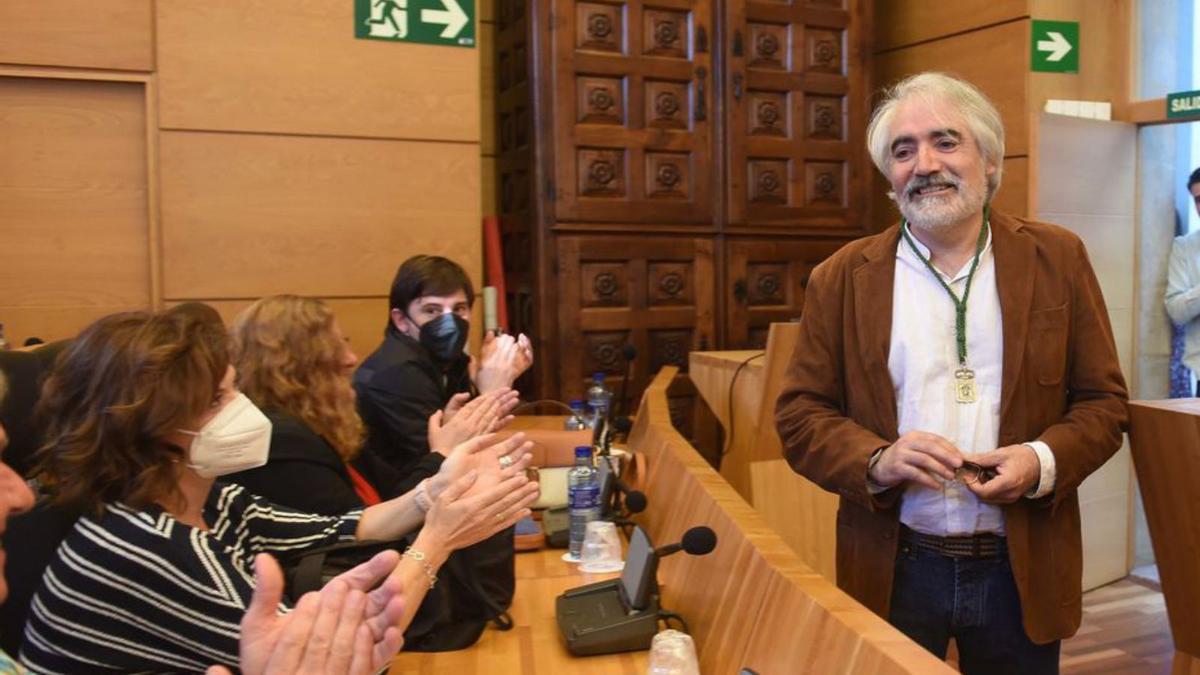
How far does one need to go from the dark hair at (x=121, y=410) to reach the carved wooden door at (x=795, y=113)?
11.1ft

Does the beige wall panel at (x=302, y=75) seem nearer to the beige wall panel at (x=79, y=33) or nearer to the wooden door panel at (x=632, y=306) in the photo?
the beige wall panel at (x=79, y=33)

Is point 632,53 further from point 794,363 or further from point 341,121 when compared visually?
point 794,363

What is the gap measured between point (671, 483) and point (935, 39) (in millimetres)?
3344

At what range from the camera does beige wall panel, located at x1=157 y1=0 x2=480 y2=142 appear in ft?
12.0

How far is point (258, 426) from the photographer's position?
171cm

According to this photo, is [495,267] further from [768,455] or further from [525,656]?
[525,656]

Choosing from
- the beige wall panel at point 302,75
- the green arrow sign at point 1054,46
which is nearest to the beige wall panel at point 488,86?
the beige wall panel at point 302,75

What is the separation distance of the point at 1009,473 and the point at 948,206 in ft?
1.48

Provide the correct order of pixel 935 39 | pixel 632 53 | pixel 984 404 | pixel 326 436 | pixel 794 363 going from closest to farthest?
pixel 984 404, pixel 794 363, pixel 326 436, pixel 632 53, pixel 935 39

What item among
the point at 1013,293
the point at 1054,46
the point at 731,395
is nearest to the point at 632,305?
the point at 731,395

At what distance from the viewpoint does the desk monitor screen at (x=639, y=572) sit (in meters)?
1.66

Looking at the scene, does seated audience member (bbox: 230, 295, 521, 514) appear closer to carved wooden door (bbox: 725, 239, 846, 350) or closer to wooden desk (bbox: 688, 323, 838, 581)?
wooden desk (bbox: 688, 323, 838, 581)

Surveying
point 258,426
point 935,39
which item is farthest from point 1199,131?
point 258,426

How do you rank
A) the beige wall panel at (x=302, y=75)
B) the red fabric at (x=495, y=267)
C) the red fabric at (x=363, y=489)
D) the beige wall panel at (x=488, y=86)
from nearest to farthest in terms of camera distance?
the red fabric at (x=363, y=489)
the beige wall panel at (x=302, y=75)
the red fabric at (x=495, y=267)
the beige wall panel at (x=488, y=86)
